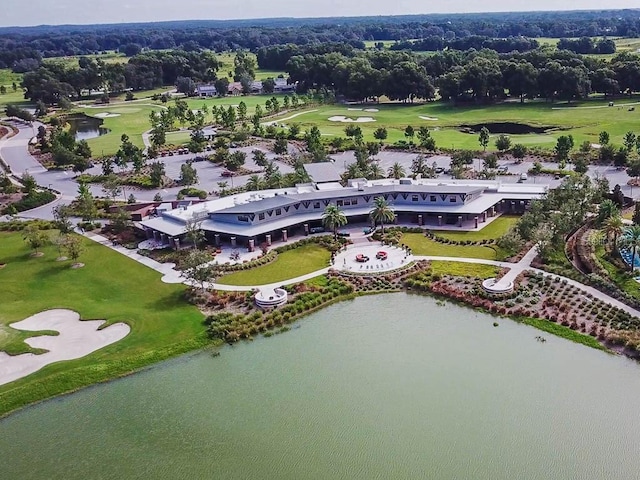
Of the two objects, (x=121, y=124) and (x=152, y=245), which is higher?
(x=121, y=124)

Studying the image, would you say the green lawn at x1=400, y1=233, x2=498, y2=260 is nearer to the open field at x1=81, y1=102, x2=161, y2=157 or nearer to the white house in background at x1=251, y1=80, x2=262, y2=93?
the open field at x1=81, y1=102, x2=161, y2=157

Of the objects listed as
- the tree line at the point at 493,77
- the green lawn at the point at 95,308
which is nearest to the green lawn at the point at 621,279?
the green lawn at the point at 95,308

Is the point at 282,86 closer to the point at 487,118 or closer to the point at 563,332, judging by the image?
the point at 487,118

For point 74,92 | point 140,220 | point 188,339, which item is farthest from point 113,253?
point 74,92

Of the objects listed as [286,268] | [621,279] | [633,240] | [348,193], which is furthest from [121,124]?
[621,279]

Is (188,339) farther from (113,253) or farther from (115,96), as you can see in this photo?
(115,96)
